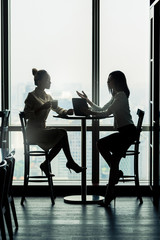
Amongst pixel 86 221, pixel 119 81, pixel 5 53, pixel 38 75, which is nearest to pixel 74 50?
pixel 38 75

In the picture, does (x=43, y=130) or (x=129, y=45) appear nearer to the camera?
(x=43, y=130)

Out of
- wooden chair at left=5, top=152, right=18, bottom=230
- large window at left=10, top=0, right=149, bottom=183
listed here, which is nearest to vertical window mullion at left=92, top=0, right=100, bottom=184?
large window at left=10, top=0, right=149, bottom=183

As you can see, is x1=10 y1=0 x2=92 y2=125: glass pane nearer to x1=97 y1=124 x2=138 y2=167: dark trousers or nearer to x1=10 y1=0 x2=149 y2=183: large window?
x1=10 y1=0 x2=149 y2=183: large window

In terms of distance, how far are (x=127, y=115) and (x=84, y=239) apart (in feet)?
5.53

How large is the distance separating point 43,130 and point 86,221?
1353 mm

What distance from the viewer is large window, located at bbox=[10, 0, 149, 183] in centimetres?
600

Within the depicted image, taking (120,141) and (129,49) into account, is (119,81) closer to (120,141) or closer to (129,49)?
(120,141)

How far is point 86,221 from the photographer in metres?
4.65

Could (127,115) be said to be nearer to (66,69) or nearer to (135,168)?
(135,168)

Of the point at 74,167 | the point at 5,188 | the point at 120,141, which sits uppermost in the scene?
the point at 120,141

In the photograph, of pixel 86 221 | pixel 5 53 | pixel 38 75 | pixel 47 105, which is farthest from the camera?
pixel 5 53

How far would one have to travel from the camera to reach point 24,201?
559 cm

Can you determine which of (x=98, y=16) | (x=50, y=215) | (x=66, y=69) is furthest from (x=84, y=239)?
(x=98, y=16)

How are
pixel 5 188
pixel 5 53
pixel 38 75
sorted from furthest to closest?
pixel 5 53, pixel 38 75, pixel 5 188
